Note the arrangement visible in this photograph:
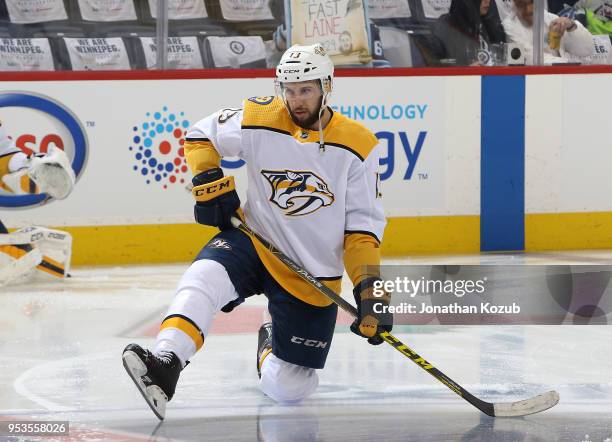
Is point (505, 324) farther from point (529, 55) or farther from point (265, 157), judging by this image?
point (529, 55)

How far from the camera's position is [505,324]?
13.7ft

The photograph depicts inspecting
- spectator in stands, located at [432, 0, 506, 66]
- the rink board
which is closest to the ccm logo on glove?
the rink board

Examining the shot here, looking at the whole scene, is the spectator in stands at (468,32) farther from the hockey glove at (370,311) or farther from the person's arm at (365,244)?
the hockey glove at (370,311)

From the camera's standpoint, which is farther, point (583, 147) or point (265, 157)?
point (583, 147)

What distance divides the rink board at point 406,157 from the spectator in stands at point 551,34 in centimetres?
16

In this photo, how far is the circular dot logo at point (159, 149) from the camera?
5.83 metres

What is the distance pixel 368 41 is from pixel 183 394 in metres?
3.38

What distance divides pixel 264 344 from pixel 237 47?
117 inches

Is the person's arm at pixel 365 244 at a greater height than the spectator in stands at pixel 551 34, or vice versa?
the person's arm at pixel 365 244

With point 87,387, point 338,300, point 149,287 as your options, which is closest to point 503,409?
point 338,300

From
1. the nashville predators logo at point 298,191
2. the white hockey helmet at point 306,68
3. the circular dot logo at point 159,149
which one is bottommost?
the circular dot logo at point 159,149

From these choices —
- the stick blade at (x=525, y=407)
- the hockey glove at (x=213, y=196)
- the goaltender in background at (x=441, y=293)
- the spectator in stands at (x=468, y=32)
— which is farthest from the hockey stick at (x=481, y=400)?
the spectator in stands at (x=468, y=32)

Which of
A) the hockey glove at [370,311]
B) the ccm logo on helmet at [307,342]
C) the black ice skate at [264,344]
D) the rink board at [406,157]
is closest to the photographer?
the hockey glove at [370,311]

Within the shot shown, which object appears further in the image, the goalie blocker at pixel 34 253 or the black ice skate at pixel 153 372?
the goalie blocker at pixel 34 253
